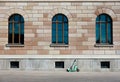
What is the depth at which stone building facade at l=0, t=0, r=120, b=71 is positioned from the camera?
91.2 feet

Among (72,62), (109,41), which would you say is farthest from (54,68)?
(109,41)

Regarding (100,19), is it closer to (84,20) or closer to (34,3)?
(84,20)

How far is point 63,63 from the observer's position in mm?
28000

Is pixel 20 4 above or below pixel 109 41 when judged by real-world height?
above

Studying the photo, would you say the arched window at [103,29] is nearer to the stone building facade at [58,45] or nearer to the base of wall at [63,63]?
the stone building facade at [58,45]

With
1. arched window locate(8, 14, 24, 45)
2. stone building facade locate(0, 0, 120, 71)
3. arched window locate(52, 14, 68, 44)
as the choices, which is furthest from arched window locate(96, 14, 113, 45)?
arched window locate(8, 14, 24, 45)

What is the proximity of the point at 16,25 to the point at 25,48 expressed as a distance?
83.9 inches

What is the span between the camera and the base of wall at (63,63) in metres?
27.7

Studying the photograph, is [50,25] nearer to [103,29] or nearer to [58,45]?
[58,45]

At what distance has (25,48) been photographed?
2802 cm

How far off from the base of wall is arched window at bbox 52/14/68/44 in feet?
5.31

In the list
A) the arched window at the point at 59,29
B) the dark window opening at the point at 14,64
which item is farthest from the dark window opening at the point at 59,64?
the dark window opening at the point at 14,64

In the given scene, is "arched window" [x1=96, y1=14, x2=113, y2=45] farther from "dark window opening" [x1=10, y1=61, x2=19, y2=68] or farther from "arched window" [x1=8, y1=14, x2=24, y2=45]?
"dark window opening" [x1=10, y1=61, x2=19, y2=68]

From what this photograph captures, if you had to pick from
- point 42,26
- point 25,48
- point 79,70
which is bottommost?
point 79,70
